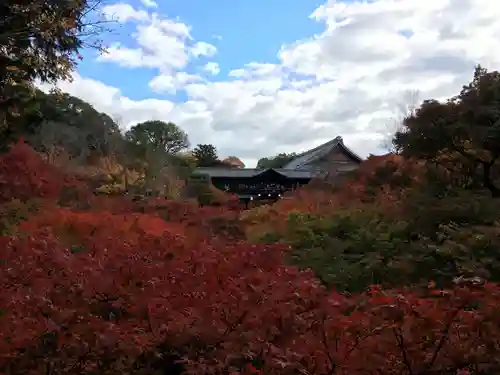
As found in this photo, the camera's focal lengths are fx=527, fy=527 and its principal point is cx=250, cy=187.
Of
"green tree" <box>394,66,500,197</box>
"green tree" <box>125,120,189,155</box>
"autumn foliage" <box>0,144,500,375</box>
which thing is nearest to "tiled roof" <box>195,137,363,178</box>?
"green tree" <box>125,120,189,155</box>

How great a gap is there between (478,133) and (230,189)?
26550mm

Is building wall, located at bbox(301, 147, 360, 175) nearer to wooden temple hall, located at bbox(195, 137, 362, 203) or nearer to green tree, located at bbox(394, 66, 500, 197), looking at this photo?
wooden temple hall, located at bbox(195, 137, 362, 203)

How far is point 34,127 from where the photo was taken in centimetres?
2670

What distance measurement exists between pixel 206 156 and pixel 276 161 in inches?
299

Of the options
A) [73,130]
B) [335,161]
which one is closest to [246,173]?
[335,161]

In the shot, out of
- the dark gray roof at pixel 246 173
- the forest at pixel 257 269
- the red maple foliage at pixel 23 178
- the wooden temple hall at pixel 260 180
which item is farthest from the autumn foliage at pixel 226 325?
the dark gray roof at pixel 246 173

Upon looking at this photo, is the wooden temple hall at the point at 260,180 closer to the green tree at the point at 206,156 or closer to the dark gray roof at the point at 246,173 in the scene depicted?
the dark gray roof at the point at 246,173

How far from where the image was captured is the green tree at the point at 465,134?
7758 mm

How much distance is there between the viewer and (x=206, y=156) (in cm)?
4566

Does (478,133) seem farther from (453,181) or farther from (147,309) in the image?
(147,309)

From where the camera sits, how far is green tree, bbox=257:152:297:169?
48281 millimetres

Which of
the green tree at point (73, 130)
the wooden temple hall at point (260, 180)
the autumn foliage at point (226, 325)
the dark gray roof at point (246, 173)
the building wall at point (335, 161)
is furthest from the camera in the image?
the building wall at point (335, 161)

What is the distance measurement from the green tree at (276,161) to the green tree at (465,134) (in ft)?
127

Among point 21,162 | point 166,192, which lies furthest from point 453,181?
point 166,192
